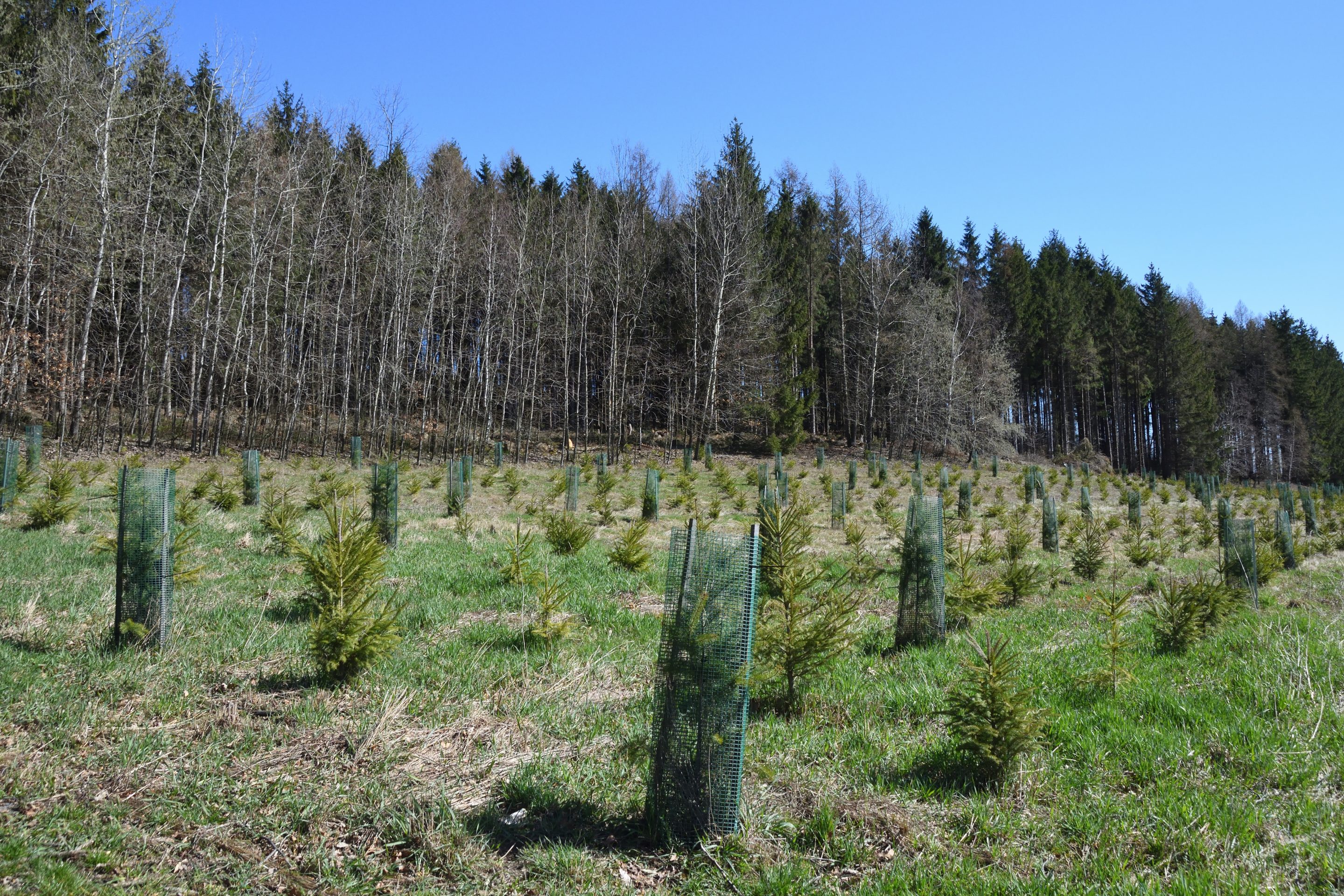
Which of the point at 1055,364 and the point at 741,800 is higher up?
the point at 1055,364

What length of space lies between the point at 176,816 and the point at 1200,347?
60897mm

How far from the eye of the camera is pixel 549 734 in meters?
4.42

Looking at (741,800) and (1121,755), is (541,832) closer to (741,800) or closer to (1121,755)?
(741,800)

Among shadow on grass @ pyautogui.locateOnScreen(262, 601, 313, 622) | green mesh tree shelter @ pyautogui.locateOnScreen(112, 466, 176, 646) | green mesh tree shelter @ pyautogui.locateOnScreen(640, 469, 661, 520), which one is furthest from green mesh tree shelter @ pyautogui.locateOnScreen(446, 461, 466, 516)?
green mesh tree shelter @ pyautogui.locateOnScreen(112, 466, 176, 646)

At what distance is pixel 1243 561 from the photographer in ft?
27.5

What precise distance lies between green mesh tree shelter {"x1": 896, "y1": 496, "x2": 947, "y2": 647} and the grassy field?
30 centimetres

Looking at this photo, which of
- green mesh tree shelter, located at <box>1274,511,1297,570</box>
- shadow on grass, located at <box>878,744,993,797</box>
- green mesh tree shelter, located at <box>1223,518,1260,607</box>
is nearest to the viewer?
shadow on grass, located at <box>878,744,993,797</box>

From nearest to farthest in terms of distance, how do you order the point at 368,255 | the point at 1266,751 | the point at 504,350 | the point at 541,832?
1. the point at 541,832
2. the point at 1266,751
3. the point at 368,255
4. the point at 504,350

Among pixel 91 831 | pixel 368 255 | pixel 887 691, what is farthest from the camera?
pixel 368 255

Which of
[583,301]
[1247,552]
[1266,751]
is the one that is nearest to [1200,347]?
[583,301]

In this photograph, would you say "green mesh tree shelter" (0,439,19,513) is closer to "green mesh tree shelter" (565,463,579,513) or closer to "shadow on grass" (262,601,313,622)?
"shadow on grass" (262,601,313,622)

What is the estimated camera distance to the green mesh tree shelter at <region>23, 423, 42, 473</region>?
525 inches

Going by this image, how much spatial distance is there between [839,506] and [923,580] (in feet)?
28.1

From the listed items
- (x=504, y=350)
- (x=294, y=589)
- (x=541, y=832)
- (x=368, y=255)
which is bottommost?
(x=541, y=832)
